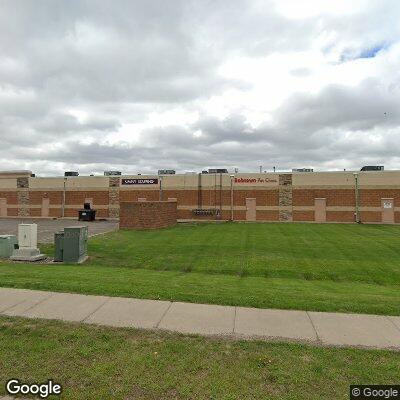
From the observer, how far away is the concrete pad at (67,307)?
6.25m

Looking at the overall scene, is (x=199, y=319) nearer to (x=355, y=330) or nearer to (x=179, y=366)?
(x=179, y=366)

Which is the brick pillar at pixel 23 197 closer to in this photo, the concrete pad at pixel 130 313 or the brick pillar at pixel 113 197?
the brick pillar at pixel 113 197

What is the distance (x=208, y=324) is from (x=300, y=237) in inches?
724

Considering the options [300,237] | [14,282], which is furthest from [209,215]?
[14,282]

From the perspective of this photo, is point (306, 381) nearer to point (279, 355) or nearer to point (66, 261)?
point (279, 355)

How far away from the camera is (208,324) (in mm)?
5930

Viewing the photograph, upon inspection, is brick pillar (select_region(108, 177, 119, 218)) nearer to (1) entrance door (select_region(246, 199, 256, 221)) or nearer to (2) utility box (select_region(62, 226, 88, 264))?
(1) entrance door (select_region(246, 199, 256, 221))

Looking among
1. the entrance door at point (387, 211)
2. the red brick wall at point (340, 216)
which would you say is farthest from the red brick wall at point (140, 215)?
the entrance door at point (387, 211)

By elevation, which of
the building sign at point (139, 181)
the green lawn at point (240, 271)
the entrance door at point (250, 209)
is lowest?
the green lawn at point (240, 271)

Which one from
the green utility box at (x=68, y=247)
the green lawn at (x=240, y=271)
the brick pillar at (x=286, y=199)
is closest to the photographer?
the green lawn at (x=240, y=271)

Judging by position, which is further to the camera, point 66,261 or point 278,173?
point 278,173

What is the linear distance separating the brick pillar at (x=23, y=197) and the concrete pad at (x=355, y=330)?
47998 millimetres

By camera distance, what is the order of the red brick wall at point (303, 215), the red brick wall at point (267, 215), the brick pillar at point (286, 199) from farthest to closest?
the red brick wall at point (267, 215) → the brick pillar at point (286, 199) → the red brick wall at point (303, 215)

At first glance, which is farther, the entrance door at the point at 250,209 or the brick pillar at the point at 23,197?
the brick pillar at the point at 23,197
